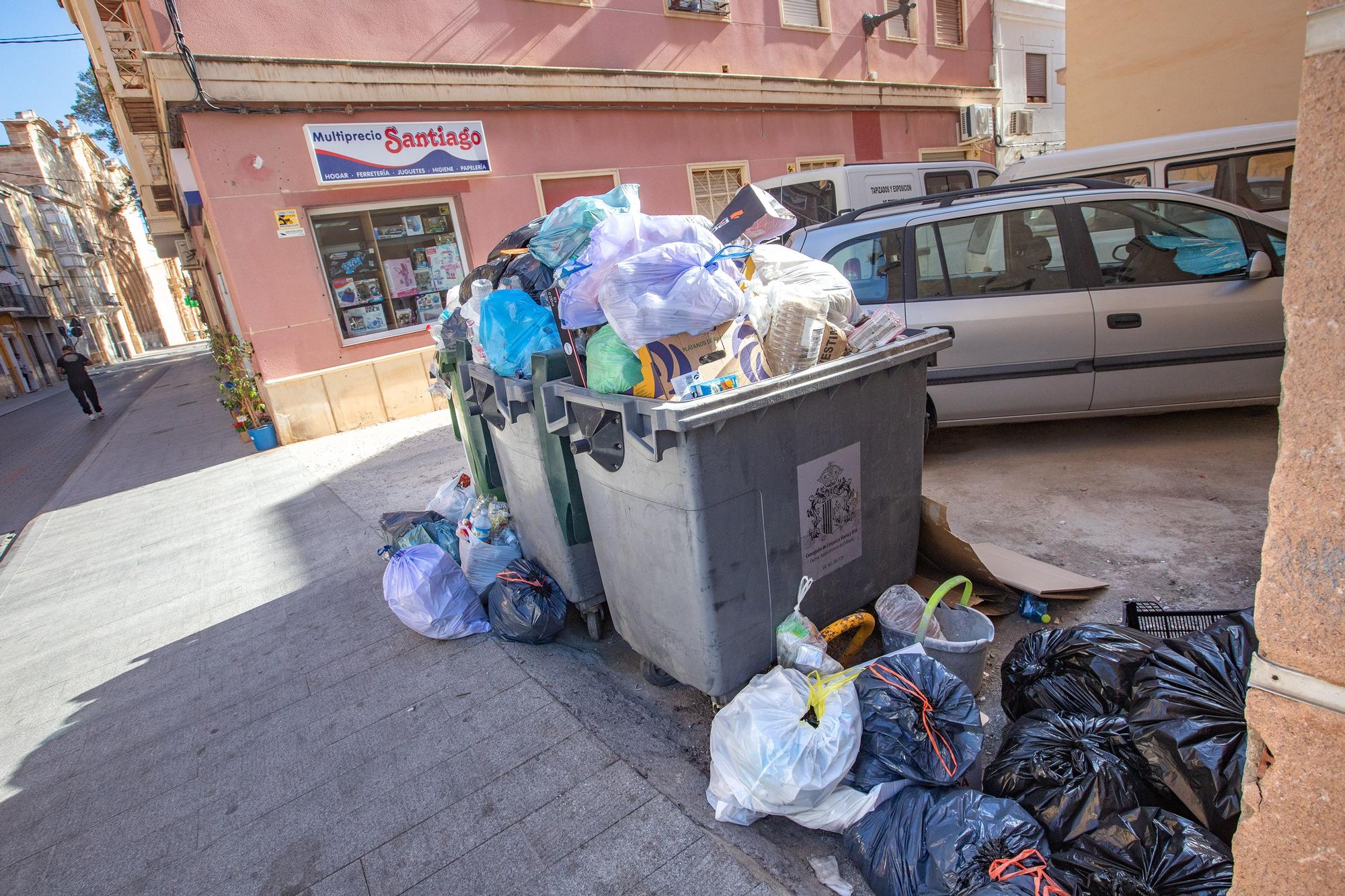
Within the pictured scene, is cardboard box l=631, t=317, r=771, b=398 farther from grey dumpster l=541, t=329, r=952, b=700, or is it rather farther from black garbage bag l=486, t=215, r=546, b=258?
black garbage bag l=486, t=215, r=546, b=258

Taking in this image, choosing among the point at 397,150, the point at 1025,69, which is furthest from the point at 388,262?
the point at 1025,69

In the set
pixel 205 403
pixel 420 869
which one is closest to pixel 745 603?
pixel 420 869

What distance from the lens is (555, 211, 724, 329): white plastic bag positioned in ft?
8.11

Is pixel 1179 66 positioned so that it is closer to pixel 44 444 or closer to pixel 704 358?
pixel 704 358

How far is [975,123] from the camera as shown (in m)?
15.9

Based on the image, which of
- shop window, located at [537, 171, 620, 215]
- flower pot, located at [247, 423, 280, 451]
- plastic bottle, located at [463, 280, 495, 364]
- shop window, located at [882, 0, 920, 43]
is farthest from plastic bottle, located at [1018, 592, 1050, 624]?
shop window, located at [882, 0, 920, 43]

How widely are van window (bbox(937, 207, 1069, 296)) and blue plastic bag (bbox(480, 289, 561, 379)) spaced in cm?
293

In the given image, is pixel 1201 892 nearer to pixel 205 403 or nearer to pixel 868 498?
pixel 868 498

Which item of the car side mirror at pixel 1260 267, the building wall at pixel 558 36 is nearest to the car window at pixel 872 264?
the car side mirror at pixel 1260 267

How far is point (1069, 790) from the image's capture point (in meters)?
1.74

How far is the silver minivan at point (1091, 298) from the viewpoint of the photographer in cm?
419

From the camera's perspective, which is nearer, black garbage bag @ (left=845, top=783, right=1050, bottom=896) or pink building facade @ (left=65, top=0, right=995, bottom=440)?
black garbage bag @ (left=845, top=783, right=1050, bottom=896)

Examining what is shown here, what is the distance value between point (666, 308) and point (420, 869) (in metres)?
1.87

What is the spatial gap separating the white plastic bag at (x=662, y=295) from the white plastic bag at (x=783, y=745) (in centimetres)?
117
